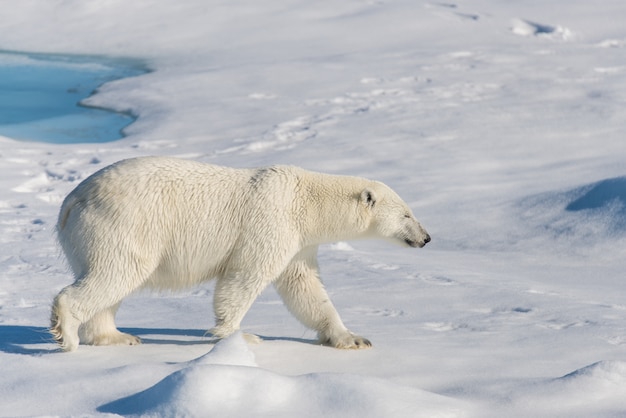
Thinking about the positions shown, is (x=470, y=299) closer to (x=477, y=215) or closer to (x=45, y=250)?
(x=477, y=215)

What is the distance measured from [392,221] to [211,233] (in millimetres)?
1005

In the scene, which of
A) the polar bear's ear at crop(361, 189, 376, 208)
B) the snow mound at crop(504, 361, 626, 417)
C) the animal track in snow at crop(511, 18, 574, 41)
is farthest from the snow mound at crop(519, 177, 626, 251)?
the animal track in snow at crop(511, 18, 574, 41)

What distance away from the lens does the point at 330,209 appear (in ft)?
16.5

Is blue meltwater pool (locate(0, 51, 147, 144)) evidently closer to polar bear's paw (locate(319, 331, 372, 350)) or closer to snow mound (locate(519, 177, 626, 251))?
snow mound (locate(519, 177, 626, 251))

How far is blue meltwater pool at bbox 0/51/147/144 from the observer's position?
483 inches

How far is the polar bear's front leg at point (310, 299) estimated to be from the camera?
196 inches

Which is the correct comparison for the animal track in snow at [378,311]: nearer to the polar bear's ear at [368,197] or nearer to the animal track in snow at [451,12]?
the polar bear's ear at [368,197]

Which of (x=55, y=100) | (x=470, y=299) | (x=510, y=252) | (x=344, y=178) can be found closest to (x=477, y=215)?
(x=510, y=252)

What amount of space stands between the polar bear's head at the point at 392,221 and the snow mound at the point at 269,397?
159cm

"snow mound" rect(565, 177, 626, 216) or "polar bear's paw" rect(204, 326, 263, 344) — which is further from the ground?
"polar bear's paw" rect(204, 326, 263, 344)

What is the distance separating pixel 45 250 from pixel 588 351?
14.5 feet

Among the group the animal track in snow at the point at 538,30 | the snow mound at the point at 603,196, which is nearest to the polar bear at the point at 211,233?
the snow mound at the point at 603,196

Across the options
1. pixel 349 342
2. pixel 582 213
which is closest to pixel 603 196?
pixel 582 213

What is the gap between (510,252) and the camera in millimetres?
7680
